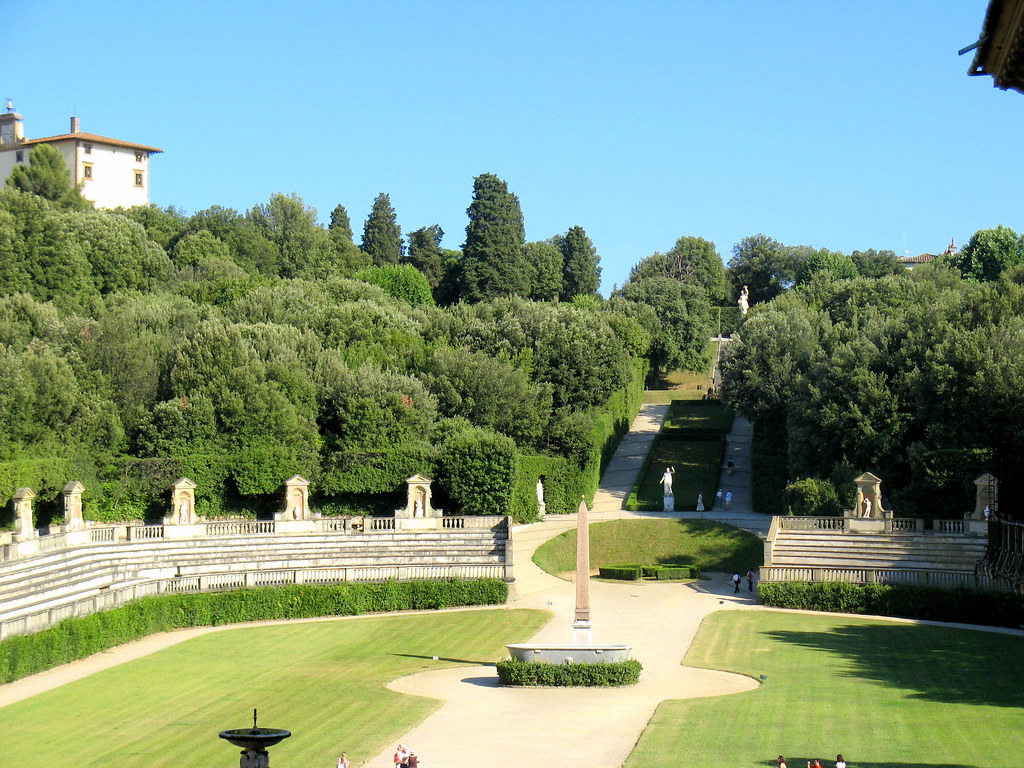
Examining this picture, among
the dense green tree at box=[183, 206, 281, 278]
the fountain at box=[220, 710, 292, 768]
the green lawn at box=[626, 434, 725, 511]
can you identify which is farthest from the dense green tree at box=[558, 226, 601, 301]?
the fountain at box=[220, 710, 292, 768]

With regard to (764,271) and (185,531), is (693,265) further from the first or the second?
(185,531)

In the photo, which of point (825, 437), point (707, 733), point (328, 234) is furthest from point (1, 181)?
point (707, 733)

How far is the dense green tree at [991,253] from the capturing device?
123m

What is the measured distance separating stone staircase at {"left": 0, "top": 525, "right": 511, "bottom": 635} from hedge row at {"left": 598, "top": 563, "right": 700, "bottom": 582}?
566 cm

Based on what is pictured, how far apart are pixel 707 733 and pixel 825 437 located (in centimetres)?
3627

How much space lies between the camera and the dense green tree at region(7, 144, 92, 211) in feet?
383

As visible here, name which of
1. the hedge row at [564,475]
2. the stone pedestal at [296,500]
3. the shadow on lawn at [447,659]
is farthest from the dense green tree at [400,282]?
the shadow on lawn at [447,659]

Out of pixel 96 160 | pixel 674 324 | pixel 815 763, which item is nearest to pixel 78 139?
pixel 96 160

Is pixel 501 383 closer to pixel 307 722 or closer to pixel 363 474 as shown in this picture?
pixel 363 474

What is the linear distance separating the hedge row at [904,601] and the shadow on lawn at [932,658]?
2.11 metres

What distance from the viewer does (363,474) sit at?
65.6 metres

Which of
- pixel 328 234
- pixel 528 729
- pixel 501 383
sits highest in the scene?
pixel 328 234

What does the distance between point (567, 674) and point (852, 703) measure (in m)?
8.58

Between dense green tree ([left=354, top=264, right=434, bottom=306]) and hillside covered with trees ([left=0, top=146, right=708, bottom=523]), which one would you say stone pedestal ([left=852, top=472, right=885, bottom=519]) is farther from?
dense green tree ([left=354, top=264, right=434, bottom=306])
